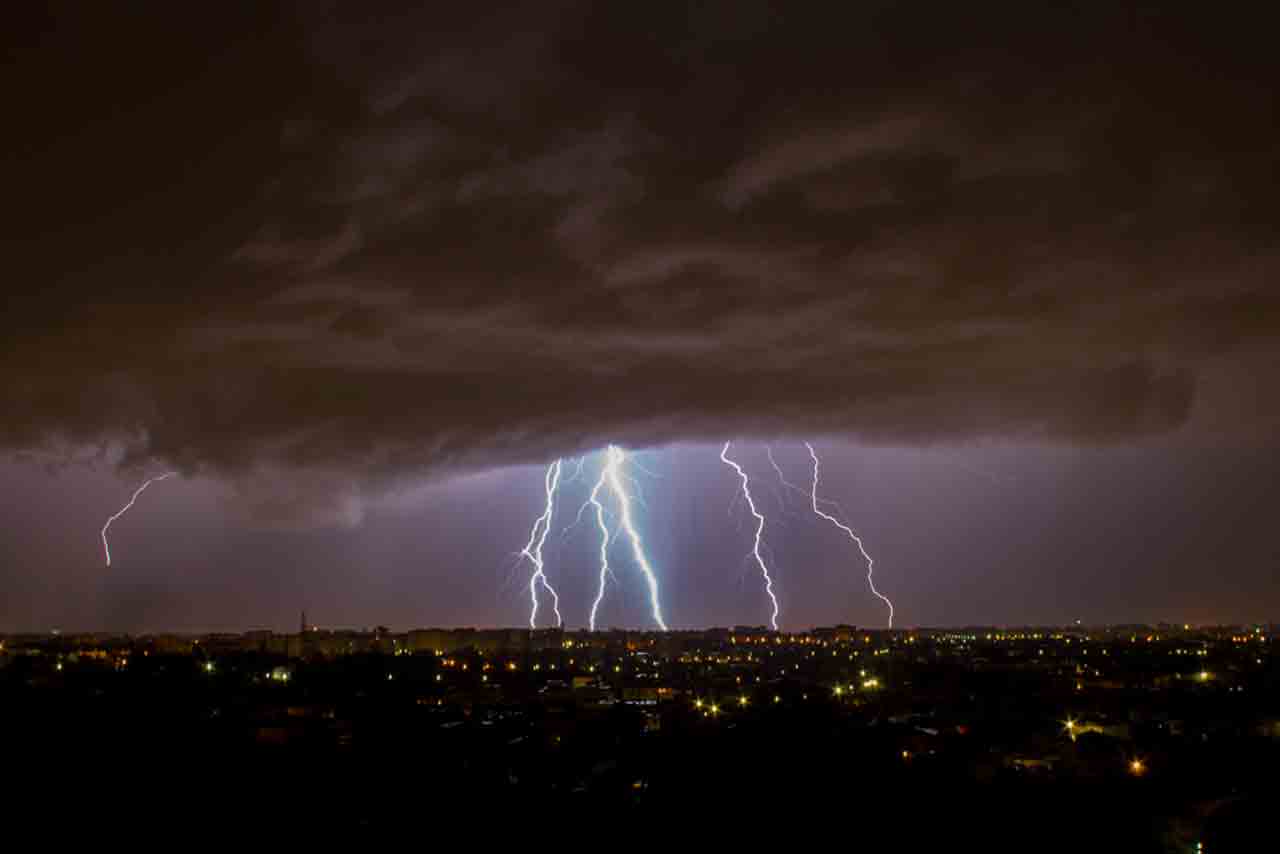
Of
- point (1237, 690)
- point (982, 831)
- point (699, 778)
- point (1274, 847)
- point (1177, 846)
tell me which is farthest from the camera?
point (1237, 690)

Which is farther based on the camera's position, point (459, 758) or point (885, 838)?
point (459, 758)

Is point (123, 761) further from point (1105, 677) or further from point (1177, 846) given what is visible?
point (1105, 677)

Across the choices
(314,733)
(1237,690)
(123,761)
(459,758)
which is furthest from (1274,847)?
(1237,690)

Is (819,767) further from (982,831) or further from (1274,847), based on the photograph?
(1274,847)

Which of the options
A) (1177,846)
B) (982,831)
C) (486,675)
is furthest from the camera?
(486,675)

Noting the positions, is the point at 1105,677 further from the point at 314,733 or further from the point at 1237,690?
the point at 314,733

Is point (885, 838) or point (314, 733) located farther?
point (314, 733)

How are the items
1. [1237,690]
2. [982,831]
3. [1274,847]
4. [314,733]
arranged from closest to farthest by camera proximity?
[1274,847] → [982,831] → [314,733] → [1237,690]

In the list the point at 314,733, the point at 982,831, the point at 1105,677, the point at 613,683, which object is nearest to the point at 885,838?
the point at 982,831

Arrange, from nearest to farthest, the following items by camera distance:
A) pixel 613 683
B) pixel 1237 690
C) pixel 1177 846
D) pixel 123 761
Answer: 1. pixel 1177 846
2. pixel 123 761
3. pixel 1237 690
4. pixel 613 683
